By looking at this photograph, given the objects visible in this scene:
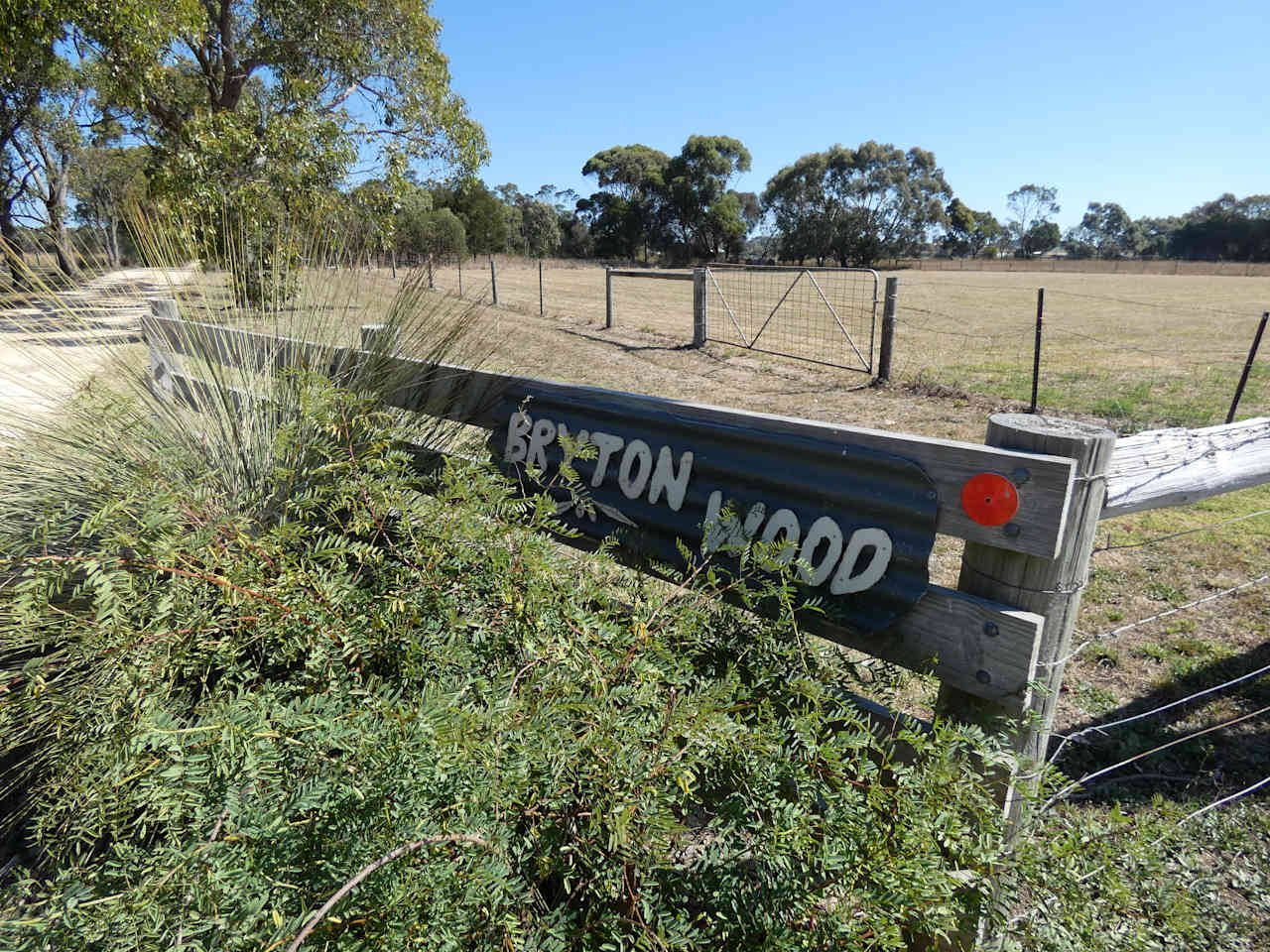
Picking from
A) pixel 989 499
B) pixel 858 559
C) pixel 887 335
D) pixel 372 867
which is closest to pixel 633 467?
pixel 858 559

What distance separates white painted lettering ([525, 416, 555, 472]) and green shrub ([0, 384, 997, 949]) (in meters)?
0.60

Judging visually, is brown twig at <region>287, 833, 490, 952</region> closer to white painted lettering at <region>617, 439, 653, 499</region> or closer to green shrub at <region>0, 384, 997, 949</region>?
green shrub at <region>0, 384, 997, 949</region>

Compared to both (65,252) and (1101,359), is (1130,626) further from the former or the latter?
(1101,359)

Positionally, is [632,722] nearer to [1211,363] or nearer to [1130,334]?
[1211,363]

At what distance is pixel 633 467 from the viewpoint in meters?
2.14

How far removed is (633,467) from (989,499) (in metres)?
1.01

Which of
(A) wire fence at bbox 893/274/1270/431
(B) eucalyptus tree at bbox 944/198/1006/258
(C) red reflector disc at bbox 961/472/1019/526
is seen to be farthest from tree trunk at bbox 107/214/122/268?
(B) eucalyptus tree at bbox 944/198/1006/258

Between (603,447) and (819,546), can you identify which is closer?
(819,546)

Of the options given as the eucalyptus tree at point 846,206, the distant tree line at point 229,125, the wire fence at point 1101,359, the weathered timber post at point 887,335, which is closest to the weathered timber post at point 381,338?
the distant tree line at point 229,125

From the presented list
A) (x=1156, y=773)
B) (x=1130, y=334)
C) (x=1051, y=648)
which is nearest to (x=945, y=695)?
(x=1051, y=648)

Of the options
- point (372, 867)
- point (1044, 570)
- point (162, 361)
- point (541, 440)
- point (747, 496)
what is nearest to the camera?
point (372, 867)

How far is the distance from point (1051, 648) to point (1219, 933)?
1307 mm

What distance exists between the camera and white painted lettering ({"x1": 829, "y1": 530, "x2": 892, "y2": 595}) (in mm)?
1578

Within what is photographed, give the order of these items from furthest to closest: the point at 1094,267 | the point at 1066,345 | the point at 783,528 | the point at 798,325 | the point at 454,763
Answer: the point at 1094,267
the point at 798,325
the point at 1066,345
the point at 783,528
the point at 454,763
